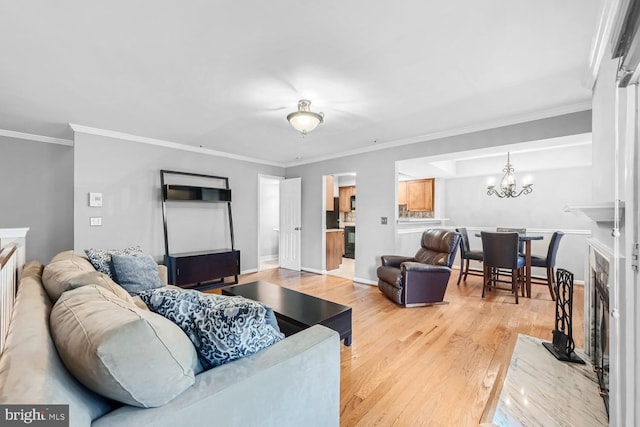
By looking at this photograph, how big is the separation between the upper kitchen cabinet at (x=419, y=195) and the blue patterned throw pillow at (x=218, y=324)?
5.97 m

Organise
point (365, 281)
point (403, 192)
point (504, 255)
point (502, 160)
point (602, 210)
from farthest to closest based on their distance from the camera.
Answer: point (403, 192) < point (502, 160) < point (365, 281) < point (504, 255) < point (602, 210)

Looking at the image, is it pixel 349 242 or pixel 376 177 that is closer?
pixel 376 177

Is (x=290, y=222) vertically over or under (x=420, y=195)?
under

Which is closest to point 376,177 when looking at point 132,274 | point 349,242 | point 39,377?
point 349,242

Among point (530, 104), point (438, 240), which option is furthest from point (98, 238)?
point (530, 104)

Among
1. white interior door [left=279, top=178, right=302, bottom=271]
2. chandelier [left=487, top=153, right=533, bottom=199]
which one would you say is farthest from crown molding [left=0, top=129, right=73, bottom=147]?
chandelier [left=487, top=153, right=533, bottom=199]

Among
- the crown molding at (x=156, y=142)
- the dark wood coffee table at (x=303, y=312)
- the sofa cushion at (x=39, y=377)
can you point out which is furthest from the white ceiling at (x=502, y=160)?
the sofa cushion at (x=39, y=377)

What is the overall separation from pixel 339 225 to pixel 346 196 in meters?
0.90

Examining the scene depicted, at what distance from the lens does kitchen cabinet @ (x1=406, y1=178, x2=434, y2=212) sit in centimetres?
651

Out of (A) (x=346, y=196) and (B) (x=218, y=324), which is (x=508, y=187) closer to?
(A) (x=346, y=196)

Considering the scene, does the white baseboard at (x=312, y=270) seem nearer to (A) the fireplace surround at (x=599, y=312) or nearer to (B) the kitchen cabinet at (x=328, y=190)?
(B) the kitchen cabinet at (x=328, y=190)

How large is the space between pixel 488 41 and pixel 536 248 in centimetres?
497

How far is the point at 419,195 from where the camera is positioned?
666 centimetres

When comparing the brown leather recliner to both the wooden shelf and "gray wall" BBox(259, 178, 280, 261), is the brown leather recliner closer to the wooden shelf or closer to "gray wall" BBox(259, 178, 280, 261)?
the wooden shelf
